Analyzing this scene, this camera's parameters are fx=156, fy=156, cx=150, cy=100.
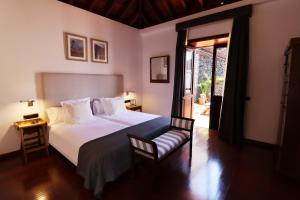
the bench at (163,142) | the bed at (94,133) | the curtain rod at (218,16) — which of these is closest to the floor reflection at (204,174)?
the bench at (163,142)

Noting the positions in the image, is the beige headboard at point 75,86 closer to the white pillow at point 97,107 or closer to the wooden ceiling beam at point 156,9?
the white pillow at point 97,107

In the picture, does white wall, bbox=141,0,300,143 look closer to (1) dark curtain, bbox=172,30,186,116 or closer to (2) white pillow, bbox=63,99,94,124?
(1) dark curtain, bbox=172,30,186,116

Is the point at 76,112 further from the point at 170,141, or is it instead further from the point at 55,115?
the point at 170,141

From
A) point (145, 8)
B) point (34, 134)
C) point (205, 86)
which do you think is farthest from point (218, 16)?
point (205, 86)

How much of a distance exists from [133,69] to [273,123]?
3700 mm

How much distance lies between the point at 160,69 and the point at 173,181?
128 inches

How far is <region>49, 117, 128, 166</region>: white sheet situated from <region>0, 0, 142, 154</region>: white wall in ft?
2.36

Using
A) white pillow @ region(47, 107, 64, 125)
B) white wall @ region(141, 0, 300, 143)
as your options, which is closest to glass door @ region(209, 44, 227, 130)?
white wall @ region(141, 0, 300, 143)

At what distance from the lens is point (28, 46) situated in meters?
2.73

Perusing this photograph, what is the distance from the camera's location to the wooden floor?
1.84 metres

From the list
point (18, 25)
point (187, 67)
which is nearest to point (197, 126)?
point (187, 67)

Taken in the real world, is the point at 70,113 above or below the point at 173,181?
above

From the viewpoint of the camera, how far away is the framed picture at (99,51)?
12.2 feet

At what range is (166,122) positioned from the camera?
297 centimetres
